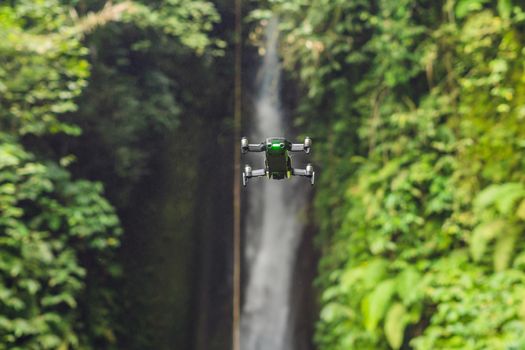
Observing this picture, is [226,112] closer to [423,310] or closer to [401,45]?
[401,45]

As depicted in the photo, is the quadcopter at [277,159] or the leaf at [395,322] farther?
Answer: the leaf at [395,322]

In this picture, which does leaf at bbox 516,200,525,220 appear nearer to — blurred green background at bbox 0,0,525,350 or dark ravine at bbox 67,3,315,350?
blurred green background at bbox 0,0,525,350

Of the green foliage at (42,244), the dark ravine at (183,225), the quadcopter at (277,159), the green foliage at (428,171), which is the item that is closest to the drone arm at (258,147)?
the quadcopter at (277,159)

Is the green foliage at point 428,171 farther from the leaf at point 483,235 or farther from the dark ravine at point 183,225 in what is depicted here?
the dark ravine at point 183,225

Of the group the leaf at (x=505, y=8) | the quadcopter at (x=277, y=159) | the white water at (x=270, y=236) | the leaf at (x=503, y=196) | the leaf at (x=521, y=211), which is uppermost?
the leaf at (x=505, y=8)

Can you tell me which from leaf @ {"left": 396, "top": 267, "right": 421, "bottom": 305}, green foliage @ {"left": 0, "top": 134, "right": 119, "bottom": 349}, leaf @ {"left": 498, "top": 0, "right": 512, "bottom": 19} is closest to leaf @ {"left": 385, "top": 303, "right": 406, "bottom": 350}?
leaf @ {"left": 396, "top": 267, "right": 421, "bottom": 305}

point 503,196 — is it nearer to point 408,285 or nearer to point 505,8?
point 408,285
